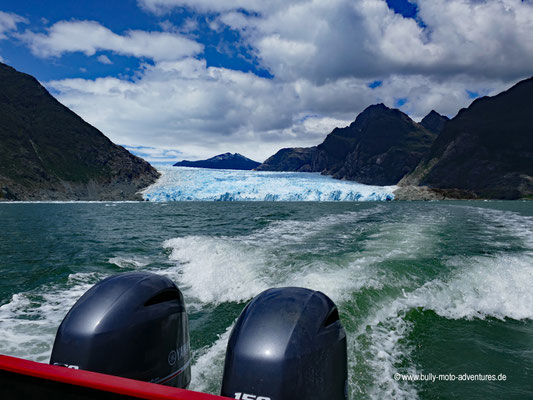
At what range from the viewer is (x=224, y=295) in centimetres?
751

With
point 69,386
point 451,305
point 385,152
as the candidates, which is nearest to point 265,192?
point 451,305

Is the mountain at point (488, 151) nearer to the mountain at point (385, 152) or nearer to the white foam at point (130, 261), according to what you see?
the mountain at point (385, 152)

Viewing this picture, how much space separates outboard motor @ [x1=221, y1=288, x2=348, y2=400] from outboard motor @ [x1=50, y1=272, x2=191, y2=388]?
765 mm

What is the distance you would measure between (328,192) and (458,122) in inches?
3608

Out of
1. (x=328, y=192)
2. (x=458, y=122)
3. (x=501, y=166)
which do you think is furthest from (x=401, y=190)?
(x=458, y=122)

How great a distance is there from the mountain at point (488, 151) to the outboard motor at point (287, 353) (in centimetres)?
10647

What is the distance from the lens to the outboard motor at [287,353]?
2291 mm

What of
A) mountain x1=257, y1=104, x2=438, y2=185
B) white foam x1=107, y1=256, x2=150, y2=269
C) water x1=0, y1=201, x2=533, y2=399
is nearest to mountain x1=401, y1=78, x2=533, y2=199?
mountain x1=257, y1=104, x2=438, y2=185

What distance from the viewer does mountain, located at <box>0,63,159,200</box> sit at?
8194cm

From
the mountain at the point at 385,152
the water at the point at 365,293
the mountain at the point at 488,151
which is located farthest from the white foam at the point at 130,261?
the mountain at the point at 385,152

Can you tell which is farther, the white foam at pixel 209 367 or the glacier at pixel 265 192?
the glacier at pixel 265 192

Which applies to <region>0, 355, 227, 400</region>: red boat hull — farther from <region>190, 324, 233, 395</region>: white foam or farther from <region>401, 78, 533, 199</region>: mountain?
<region>401, 78, 533, 199</region>: mountain

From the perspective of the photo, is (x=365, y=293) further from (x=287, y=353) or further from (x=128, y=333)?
(x=128, y=333)

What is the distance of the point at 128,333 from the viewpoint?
273 centimetres
